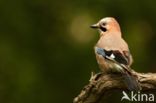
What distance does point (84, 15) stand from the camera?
12.1 meters

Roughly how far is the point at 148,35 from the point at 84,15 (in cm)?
83

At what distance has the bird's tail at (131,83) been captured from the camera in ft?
24.4

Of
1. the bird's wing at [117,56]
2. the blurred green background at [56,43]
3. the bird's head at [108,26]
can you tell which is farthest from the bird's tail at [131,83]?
the blurred green background at [56,43]

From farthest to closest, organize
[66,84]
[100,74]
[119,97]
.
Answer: [66,84], [119,97], [100,74]

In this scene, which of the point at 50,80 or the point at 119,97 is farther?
the point at 50,80

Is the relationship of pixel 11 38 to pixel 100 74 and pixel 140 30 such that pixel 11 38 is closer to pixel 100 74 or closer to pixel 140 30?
pixel 140 30

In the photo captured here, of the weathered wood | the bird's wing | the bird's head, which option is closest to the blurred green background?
the bird's head

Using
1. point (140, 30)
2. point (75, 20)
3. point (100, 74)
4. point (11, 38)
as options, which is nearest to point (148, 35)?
point (140, 30)

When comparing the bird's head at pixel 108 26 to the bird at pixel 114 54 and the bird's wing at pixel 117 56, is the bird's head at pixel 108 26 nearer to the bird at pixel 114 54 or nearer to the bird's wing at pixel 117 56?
the bird at pixel 114 54

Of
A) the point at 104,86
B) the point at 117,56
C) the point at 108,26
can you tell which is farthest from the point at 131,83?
the point at 108,26

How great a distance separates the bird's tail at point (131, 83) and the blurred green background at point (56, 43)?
166 inches

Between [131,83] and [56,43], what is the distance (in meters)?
5.40

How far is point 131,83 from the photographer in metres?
7.48

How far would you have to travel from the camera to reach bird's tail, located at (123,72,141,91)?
24.4 ft
